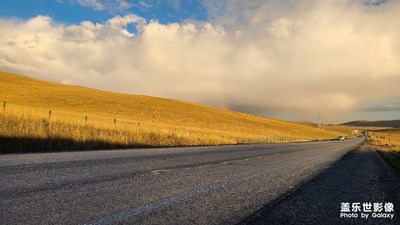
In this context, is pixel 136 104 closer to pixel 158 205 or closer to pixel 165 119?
pixel 165 119

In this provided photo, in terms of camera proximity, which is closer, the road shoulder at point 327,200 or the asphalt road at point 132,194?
the asphalt road at point 132,194

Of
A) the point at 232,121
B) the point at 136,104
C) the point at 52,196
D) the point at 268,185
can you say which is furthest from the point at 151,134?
the point at 232,121

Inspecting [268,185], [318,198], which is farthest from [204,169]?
[318,198]

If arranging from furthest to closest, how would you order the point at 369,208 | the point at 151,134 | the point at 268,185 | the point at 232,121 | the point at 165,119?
the point at 232,121 → the point at 165,119 → the point at 151,134 → the point at 268,185 → the point at 369,208

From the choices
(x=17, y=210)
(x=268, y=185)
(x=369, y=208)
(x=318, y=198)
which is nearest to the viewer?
(x=17, y=210)

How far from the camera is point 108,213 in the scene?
5.10 meters

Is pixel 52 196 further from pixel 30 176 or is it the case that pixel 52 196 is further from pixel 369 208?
pixel 369 208

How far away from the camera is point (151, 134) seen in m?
27.4

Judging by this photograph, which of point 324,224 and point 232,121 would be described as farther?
point 232,121

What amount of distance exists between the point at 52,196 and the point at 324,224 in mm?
4089

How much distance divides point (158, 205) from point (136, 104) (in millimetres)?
69921

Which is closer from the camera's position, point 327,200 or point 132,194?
point 132,194

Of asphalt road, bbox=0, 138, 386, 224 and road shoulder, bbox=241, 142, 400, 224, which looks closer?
asphalt road, bbox=0, 138, 386, 224

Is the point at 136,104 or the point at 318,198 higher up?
the point at 136,104
